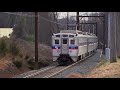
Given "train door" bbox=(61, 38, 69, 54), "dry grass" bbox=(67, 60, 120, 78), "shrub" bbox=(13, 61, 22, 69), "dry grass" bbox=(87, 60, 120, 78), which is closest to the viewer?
"dry grass" bbox=(67, 60, 120, 78)

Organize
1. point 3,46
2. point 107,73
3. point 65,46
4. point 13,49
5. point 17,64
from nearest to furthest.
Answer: point 107,73 < point 17,64 < point 3,46 < point 65,46 < point 13,49

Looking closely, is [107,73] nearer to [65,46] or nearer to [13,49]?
[65,46]

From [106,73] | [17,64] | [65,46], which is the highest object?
[65,46]

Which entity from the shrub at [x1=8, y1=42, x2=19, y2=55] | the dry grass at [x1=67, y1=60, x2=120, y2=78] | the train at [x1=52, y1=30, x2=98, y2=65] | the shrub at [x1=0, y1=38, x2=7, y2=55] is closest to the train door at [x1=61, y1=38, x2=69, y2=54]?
the train at [x1=52, y1=30, x2=98, y2=65]

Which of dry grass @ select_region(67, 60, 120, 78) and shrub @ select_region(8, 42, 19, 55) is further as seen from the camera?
shrub @ select_region(8, 42, 19, 55)

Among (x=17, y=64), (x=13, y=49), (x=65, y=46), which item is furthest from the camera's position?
Result: (x=13, y=49)

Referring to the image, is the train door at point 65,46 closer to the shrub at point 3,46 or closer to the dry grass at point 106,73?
the shrub at point 3,46

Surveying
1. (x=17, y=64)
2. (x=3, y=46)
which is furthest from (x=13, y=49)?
(x=17, y=64)

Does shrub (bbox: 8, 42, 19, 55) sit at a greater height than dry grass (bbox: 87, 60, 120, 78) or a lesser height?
greater

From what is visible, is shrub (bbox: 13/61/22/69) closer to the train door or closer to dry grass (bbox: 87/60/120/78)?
the train door

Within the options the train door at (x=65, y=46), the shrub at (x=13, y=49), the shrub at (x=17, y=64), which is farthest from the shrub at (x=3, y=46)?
the train door at (x=65, y=46)
